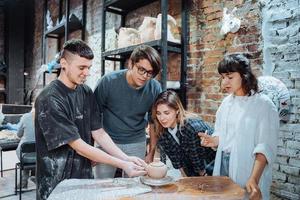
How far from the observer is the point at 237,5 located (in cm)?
244

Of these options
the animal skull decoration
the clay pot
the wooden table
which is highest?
the animal skull decoration

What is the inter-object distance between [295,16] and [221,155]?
3.49ft

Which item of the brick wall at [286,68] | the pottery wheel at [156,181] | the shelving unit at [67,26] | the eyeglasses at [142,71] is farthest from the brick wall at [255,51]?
the shelving unit at [67,26]

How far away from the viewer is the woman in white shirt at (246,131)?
1710 mm

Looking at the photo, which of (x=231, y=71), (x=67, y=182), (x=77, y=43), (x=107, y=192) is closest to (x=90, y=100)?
(x=77, y=43)

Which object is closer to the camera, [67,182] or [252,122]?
[67,182]

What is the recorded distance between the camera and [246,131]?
1770 mm

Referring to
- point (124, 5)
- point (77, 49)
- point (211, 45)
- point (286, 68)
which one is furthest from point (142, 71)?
point (124, 5)

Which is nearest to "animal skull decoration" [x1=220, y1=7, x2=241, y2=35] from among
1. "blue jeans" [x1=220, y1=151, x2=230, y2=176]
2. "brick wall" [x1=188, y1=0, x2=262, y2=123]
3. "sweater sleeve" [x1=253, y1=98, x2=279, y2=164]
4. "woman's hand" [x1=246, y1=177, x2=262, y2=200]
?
"brick wall" [x1=188, y1=0, x2=262, y2=123]

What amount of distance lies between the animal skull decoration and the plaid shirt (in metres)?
0.84

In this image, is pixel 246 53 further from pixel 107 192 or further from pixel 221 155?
pixel 107 192

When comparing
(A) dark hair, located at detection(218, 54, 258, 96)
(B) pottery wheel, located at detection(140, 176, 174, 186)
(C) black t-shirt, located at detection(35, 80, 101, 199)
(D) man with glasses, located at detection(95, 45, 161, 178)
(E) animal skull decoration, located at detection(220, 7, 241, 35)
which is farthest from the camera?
(E) animal skull decoration, located at detection(220, 7, 241, 35)

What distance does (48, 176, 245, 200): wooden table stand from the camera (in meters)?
1.41

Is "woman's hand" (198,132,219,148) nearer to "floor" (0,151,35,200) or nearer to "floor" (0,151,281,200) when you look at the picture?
"floor" (0,151,281,200)
